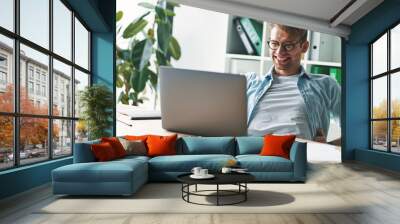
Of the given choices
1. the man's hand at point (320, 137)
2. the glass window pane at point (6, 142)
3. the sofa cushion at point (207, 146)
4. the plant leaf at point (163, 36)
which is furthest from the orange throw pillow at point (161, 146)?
the man's hand at point (320, 137)

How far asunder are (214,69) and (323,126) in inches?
117

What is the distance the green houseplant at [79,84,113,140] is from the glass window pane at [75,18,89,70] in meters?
0.63

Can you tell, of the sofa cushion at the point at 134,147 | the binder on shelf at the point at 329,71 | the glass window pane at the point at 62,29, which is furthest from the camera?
the binder on shelf at the point at 329,71

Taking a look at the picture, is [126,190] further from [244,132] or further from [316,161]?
[316,161]

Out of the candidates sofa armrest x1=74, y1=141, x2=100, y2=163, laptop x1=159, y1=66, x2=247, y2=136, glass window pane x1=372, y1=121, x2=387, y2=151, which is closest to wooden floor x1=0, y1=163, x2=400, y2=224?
sofa armrest x1=74, y1=141, x2=100, y2=163

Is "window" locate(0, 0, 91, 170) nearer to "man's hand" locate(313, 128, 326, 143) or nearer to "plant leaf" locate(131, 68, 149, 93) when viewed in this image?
"plant leaf" locate(131, 68, 149, 93)

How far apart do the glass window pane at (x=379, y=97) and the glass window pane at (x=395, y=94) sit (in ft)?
1.01

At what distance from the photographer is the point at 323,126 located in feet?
30.9

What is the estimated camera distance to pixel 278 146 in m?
5.80

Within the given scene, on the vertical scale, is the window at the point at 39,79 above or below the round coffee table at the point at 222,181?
above

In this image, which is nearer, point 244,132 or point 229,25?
point 244,132

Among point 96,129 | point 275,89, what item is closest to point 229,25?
point 275,89

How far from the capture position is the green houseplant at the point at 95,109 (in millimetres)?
6844

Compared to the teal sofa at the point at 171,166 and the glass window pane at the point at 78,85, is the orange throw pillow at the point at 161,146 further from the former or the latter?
the glass window pane at the point at 78,85
